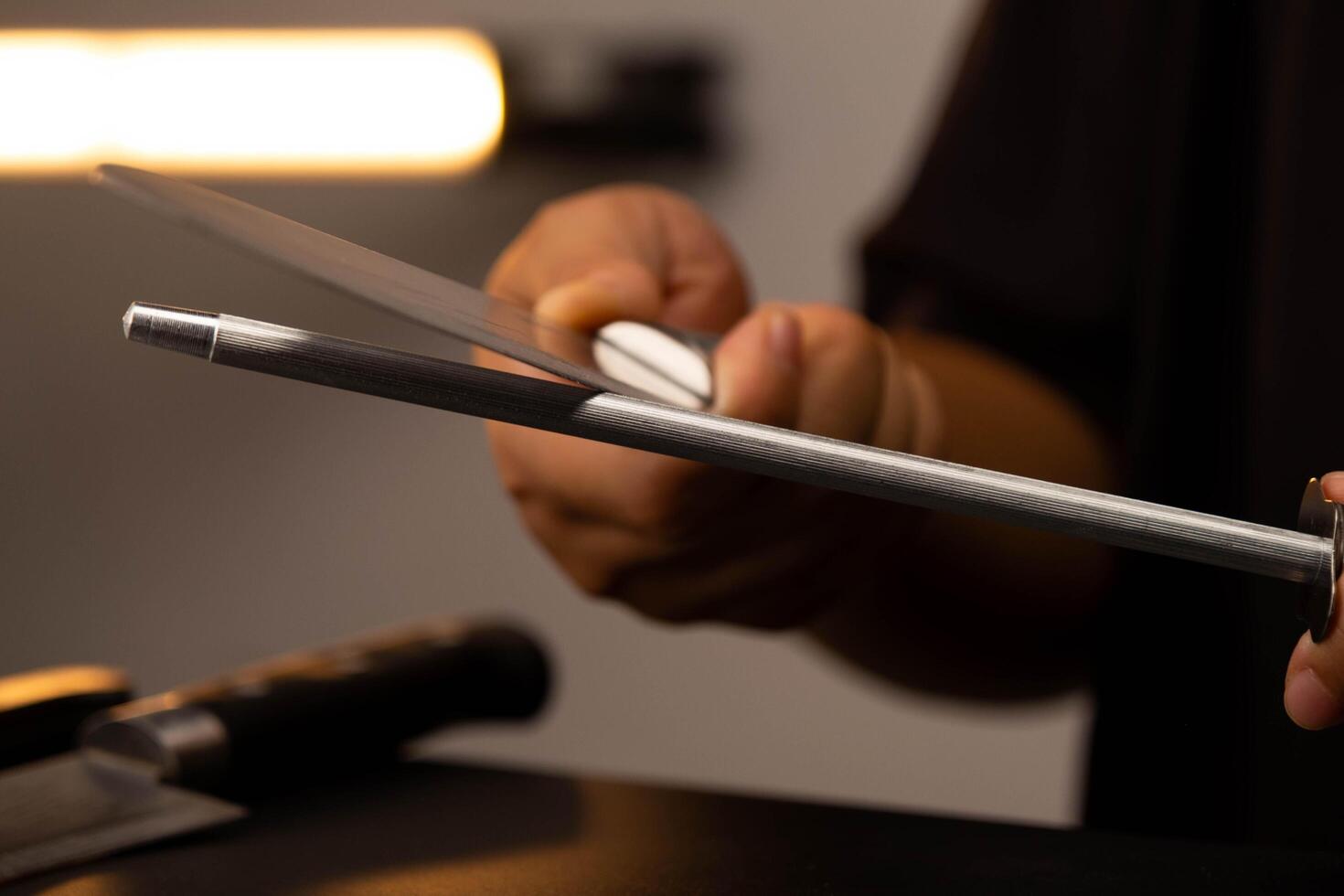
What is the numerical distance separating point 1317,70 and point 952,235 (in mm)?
157

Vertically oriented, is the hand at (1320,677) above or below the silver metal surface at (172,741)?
above

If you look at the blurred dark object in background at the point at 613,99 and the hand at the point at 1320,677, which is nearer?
the hand at the point at 1320,677

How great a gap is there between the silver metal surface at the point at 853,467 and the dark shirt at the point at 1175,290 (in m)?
0.12

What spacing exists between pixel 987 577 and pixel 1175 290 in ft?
0.33

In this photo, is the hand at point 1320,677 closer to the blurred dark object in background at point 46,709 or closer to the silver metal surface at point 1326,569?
the silver metal surface at point 1326,569

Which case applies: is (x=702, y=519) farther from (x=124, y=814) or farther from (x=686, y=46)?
(x=686, y=46)

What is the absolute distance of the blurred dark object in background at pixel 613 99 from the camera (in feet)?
2.94

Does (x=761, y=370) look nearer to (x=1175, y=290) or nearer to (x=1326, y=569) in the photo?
(x=1326, y=569)

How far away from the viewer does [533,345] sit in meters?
0.14

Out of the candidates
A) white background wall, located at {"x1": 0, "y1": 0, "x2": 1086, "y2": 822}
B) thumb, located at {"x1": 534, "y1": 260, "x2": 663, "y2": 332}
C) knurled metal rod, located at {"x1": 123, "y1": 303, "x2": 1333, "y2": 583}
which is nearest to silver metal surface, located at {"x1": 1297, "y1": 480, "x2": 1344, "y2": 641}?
knurled metal rod, located at {"x1": 123, "y1": 303, "x2": 1333, "y2": 583}

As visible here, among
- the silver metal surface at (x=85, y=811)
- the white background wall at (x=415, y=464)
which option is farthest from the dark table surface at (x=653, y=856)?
the white background wall at (x=415, y=464)

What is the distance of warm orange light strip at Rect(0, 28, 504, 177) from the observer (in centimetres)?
87

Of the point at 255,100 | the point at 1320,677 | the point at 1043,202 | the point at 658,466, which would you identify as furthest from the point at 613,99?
the point at 1320,677

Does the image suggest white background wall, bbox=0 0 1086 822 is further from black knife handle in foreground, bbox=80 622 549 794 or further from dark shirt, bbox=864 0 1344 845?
black knife handle in foreground, bbox=80 622 549 794
